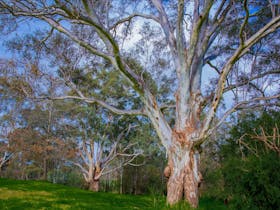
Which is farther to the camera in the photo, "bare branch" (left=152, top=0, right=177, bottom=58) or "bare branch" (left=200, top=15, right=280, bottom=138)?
"bare branch" (left=152, top=0, right=177, bottom=58)

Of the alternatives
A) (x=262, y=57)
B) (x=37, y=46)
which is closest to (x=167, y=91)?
(x=262, y=57)

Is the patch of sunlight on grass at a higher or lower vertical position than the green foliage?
lower

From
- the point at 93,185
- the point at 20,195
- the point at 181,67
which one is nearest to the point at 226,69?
the point at 181,67

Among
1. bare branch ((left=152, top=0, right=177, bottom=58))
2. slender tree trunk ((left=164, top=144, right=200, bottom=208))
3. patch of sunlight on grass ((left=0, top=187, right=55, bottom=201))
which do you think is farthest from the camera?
bare branch ((left=152, top=0, right=177, bottom=58))

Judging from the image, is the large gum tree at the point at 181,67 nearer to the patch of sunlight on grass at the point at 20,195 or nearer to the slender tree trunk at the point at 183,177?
the slender tree trunk at the point at 183,177

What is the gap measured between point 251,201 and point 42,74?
728 cm

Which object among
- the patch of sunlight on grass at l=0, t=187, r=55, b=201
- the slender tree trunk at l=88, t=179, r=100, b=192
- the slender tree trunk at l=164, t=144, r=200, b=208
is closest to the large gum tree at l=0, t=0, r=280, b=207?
the slender tree trunk at l=164, t=144, r=200, b=208

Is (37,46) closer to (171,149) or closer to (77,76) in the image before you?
(171,149)

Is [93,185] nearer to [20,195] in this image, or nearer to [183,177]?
[20,195]

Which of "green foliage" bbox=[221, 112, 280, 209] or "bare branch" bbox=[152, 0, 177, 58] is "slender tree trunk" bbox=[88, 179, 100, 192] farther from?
"green foliage" bbox=[221, 112, 280, 209]

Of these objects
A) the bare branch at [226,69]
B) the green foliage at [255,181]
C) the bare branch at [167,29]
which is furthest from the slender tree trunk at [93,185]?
the green foliage at [255,181]

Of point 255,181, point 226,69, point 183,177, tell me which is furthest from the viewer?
point 226,69

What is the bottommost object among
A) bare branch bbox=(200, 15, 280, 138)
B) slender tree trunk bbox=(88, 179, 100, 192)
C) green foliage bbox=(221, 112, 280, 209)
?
slender tree trunk bbox=(88, 179, 100, 192)

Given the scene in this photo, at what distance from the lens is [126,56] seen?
11.8m
